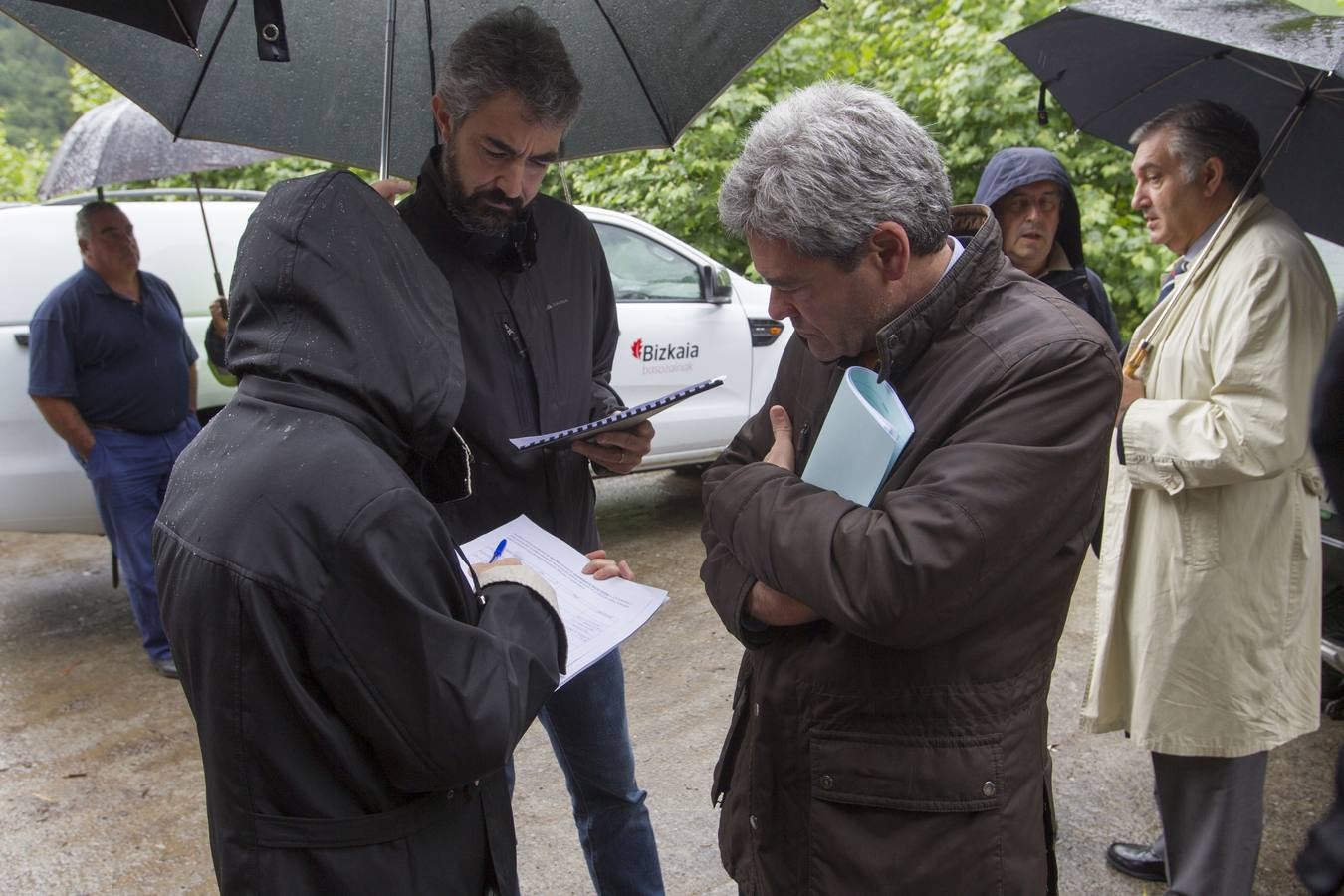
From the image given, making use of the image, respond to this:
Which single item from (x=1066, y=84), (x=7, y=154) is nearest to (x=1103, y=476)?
(x=1066, y=84)

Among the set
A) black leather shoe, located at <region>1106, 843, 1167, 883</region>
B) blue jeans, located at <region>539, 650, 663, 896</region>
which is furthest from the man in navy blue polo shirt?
black leather shoe, located at <region>1106, 843, 1167, 883</region>

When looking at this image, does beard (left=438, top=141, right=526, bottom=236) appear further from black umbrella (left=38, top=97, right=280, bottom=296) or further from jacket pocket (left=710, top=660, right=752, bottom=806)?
black umbrella (left=38, top=97, right=280, bottom=296)

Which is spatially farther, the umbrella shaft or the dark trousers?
the dark trousers

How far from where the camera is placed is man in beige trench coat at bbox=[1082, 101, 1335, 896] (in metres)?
2.43

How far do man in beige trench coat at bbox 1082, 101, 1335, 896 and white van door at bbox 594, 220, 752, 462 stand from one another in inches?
146

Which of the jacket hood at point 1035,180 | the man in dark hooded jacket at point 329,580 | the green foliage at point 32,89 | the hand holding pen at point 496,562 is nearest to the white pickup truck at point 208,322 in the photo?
the jacket hood at point 1035,180

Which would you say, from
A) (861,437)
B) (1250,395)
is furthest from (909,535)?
(1250,395)

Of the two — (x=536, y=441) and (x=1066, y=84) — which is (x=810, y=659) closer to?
(x=536, y=441)

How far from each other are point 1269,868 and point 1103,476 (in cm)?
222

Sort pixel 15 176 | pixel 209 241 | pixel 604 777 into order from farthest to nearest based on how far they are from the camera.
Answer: pixel 15 176, pixel 209 241, pixel 604 777

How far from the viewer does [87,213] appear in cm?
468

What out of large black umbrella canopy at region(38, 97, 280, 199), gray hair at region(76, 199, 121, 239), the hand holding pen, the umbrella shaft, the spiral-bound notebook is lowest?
the hand holding pen

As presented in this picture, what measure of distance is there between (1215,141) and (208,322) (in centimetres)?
489

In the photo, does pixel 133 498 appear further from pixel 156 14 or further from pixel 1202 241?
pixel 1202 241
